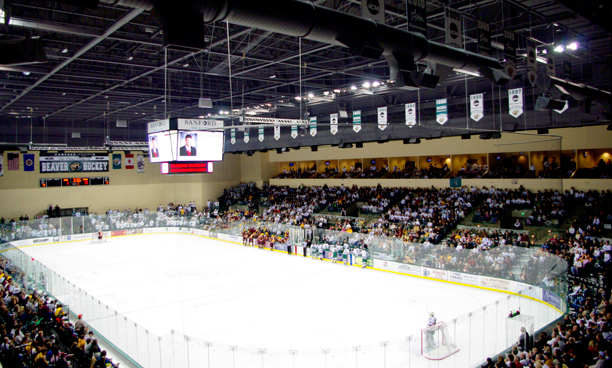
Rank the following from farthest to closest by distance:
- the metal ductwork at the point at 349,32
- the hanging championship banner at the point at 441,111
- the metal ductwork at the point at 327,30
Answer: the hanging championship banner at the point at 441,111, the metal ductwork at the point at 349,32, the metal ductwork at the point at 327,30

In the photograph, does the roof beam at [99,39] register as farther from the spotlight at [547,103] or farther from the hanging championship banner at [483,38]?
the spotlight at [547,103]

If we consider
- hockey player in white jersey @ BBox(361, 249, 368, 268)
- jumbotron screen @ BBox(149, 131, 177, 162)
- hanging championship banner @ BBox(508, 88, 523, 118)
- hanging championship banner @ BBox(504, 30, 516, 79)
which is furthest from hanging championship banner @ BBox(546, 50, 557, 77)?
hockey player in white jersey @ BBox(361, 249, 368, 268)

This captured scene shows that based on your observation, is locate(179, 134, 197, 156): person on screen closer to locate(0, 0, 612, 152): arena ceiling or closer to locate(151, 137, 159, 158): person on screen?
locate(151, 137, 159, 158): person on screen

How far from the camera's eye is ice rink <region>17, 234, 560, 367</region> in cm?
1393

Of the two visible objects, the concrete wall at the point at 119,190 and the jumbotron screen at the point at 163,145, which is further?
the concrete wall at the point at 119,190

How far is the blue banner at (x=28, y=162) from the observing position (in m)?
36.0

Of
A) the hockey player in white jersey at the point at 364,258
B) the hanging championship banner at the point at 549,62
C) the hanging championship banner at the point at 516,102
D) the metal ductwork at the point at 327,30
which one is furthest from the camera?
the hockey player in white jersey at the point at 364,258

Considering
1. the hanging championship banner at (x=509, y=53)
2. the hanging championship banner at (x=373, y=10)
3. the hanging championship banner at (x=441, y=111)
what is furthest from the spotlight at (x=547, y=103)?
the hanging championship banner at (x=373, y=10)

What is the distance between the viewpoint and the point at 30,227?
3142 centimetres

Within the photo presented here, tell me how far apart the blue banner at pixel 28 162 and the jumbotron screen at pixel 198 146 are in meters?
32.4

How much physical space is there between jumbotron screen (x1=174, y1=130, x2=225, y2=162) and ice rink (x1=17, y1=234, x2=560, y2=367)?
600 cm

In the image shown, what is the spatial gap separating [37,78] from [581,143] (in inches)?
1160

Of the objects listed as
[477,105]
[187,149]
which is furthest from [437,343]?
[477,105]

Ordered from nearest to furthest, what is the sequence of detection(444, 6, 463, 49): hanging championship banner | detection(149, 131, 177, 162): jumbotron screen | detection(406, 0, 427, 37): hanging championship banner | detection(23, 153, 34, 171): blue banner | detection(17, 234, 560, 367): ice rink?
detection(406, 0, 427, 37): hanging championship banner, detection(444, 6, 463, 49): hanging championship banner, detection(149, 131, 177, 162): jumbotron screen, detection(17, 234, 560, 367): ice rink, detection(23, 153, 34, 171): blue banner
